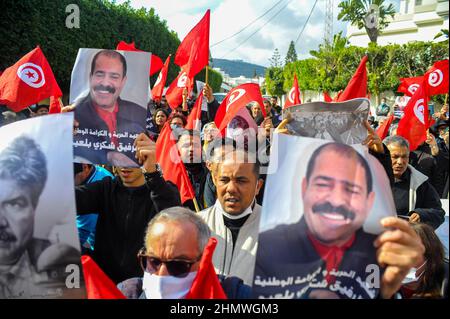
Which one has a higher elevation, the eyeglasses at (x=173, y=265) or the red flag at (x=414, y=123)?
the red flag at (x=414, y=123)

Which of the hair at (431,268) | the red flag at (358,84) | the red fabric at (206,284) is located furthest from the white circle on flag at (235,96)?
the red fabric at (206,284)

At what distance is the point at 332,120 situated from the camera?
2279mm

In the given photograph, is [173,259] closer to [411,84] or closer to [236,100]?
[236,100]

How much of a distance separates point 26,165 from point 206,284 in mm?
697

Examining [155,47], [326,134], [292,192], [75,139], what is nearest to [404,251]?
[292,192]

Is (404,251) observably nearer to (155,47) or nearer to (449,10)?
(449,10)

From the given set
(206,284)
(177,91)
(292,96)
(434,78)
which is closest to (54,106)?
(177,91)

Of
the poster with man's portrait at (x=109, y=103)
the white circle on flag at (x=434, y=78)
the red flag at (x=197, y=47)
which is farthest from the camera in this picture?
the white circle on flag at (x=434, y=78)

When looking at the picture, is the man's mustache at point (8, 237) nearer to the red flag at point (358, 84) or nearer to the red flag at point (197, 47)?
the red flag at point (358, 84)

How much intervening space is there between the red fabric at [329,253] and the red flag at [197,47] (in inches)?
164

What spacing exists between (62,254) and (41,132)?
15.7 inches

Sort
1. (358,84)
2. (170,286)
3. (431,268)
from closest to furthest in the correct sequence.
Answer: (170,286) < (431,268) < (358,84)

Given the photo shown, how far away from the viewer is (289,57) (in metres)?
100

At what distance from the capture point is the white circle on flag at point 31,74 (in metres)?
4.38
